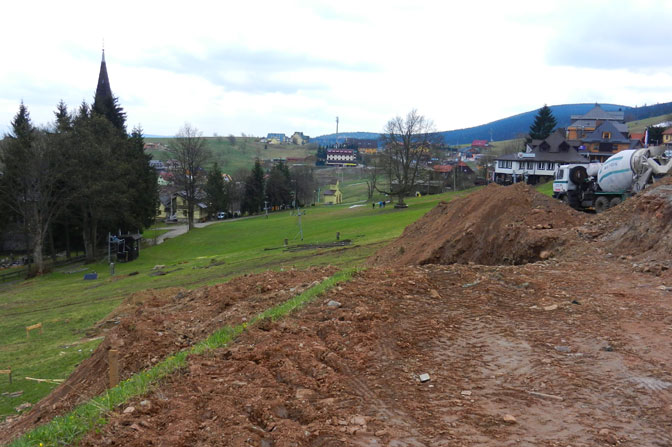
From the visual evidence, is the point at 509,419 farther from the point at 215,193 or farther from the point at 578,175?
the point at 215,193

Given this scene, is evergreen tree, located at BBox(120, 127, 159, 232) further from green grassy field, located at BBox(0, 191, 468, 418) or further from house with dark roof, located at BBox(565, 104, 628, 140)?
house with dark roof, located at BBox(565, 104, 628, 140)

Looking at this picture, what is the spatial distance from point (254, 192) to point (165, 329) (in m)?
86.0

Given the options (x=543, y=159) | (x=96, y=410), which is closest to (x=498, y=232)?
(x=96, y=410)

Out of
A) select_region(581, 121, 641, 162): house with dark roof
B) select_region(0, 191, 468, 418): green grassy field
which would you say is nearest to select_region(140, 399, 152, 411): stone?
select_region(0, 191, 468, 418): green grassy field

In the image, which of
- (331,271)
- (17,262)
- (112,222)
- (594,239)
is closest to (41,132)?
(112,222)

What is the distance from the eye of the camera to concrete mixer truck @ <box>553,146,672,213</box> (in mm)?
24844

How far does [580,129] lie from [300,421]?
122317mm

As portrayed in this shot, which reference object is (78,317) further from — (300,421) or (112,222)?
(112,222)

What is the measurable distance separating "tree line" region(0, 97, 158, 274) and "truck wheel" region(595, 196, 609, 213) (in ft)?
126

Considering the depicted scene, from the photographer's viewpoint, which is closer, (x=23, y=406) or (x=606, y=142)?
(x=23, y=406)

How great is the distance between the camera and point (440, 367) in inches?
267

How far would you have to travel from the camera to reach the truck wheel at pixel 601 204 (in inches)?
1109

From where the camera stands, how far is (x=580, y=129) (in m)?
112

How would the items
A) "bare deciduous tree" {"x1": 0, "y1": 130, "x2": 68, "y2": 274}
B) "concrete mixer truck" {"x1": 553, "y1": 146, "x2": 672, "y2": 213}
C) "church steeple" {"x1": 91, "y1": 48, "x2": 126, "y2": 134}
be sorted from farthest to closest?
"church steeple" {"x1": 91, "y1": 48, "x2": 126, "y2": 134} < "bare deciduous tree" {"x1": 0, "y1": 130, "x2": 68, "y2": 274} < "concrete mixer truck" {"x1": 553, "y1": 146, "x2": 672, "y2": 213}
